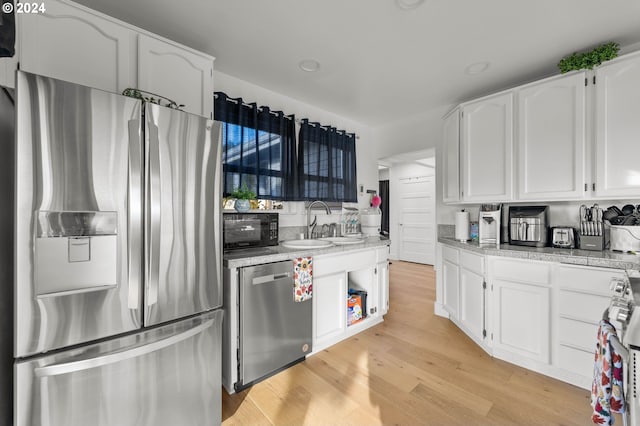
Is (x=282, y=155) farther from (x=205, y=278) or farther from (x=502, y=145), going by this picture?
(x=502, y=145)

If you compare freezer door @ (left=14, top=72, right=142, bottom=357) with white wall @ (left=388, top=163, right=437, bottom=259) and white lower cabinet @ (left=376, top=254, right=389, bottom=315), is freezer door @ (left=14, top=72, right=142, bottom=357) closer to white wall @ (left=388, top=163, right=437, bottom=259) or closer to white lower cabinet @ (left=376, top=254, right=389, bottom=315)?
white lower cabinet @ (left=376, top=254, right=389, bottom=315)

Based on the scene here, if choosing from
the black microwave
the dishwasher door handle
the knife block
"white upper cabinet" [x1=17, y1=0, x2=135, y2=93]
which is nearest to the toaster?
the knife block

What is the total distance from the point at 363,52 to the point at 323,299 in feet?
6.71

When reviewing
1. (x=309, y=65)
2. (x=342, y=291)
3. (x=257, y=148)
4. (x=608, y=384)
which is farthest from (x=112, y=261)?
(x=309, y=65)

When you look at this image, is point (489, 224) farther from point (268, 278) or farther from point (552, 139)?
point (268, 278)

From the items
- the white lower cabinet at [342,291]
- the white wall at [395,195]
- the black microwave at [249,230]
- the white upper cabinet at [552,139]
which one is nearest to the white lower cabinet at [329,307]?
the white lower cabinet at [342,291]

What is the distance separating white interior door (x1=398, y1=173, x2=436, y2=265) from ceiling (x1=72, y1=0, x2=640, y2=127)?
136 inches

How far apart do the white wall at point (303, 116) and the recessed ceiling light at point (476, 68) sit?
151 cm

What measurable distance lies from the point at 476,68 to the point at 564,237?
162cm

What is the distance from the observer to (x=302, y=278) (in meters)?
2.09

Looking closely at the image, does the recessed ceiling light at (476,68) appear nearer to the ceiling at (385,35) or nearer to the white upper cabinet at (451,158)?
the ceiling at (385,35)

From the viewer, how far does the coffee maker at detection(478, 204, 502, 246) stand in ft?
7.92

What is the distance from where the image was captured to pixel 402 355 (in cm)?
226

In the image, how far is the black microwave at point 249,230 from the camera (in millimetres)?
2008
